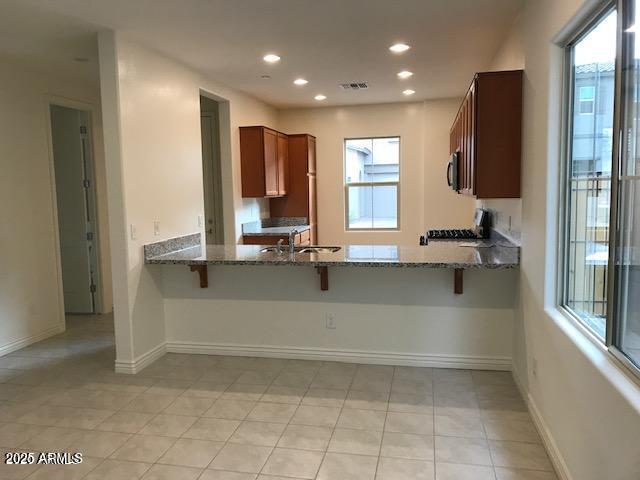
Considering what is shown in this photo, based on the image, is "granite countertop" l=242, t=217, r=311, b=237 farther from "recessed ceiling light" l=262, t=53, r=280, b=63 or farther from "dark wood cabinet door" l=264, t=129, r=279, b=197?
"recessed ceiling light" l=262, t=53, r=280, b=63

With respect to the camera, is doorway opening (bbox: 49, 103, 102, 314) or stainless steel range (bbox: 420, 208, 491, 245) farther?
doorway opening (bbox: 49, 103, 102, 314)

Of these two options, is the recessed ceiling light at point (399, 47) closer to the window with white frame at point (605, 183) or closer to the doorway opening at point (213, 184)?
the window with white frame at point (605, 183)

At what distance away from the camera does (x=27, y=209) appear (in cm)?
460

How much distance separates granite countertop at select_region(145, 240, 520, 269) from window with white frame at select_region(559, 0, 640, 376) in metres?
0.85

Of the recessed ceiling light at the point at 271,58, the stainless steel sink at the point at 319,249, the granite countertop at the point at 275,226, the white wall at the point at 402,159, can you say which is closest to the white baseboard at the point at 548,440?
the stainless steel sink at the point at 319,249

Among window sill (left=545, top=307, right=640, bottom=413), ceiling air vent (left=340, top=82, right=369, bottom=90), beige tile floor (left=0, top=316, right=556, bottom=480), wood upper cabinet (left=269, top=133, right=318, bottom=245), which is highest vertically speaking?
ceiling air vent (left=340, top=82, right=369, bottom=90)

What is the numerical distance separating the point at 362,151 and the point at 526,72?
429 cm

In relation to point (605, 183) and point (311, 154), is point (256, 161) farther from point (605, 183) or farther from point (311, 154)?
point (605, 183)

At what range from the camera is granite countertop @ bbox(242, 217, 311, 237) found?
614 centimetres

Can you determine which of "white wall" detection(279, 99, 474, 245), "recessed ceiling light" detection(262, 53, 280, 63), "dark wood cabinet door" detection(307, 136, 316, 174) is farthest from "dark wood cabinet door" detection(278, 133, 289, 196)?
"recessed ceiling light" detection(262, 53, 280, 63)

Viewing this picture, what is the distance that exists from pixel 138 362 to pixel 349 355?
1.65m

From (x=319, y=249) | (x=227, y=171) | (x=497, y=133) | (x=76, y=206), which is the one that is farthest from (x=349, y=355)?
(x=76, y=206)

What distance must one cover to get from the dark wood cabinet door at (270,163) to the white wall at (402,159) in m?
1.09

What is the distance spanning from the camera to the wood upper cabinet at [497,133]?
128 inches
